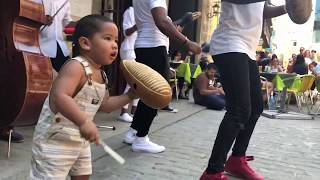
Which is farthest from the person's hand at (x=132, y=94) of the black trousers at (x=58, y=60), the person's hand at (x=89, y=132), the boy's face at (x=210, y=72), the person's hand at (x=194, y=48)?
the boy's face at (x=210, y=72)

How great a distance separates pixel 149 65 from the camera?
4223 millimetres

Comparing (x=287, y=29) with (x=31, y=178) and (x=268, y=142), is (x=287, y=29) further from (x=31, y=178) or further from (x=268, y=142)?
(x=31, y=178)

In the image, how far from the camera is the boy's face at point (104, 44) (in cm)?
218

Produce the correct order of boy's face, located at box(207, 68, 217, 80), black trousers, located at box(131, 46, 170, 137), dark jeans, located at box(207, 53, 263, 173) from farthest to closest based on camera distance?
1. boy's face, located at box(207, 68, 217, 80)
2. black trousers, located at box(131, 46, 170, 137)
3. dark jeans, located at box(207, 53, 263, 173)

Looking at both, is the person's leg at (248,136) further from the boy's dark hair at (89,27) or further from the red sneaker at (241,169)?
the boy's dark hair at (89,27)

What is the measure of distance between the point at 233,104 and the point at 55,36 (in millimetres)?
1919

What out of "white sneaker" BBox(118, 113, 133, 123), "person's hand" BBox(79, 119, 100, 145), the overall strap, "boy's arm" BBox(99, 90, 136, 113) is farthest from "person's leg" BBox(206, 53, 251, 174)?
"white sneaker" BBox(118, 113, 133, 123)

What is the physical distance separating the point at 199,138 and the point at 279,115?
3.69m

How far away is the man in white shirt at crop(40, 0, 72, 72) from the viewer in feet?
13.9

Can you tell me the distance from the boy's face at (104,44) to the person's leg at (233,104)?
1220mm

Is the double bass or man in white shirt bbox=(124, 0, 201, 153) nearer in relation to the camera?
the double bass

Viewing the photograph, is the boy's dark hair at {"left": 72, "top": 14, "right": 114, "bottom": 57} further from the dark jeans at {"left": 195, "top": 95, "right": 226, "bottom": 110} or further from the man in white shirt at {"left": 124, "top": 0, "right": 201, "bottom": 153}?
the dark jeans at {"left": 195, "top": 95, "right": 226, "bottom": 110}

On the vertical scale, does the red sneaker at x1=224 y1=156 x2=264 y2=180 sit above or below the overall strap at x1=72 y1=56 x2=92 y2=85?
below

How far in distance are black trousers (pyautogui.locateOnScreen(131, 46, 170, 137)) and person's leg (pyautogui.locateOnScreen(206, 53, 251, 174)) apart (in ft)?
3.55
